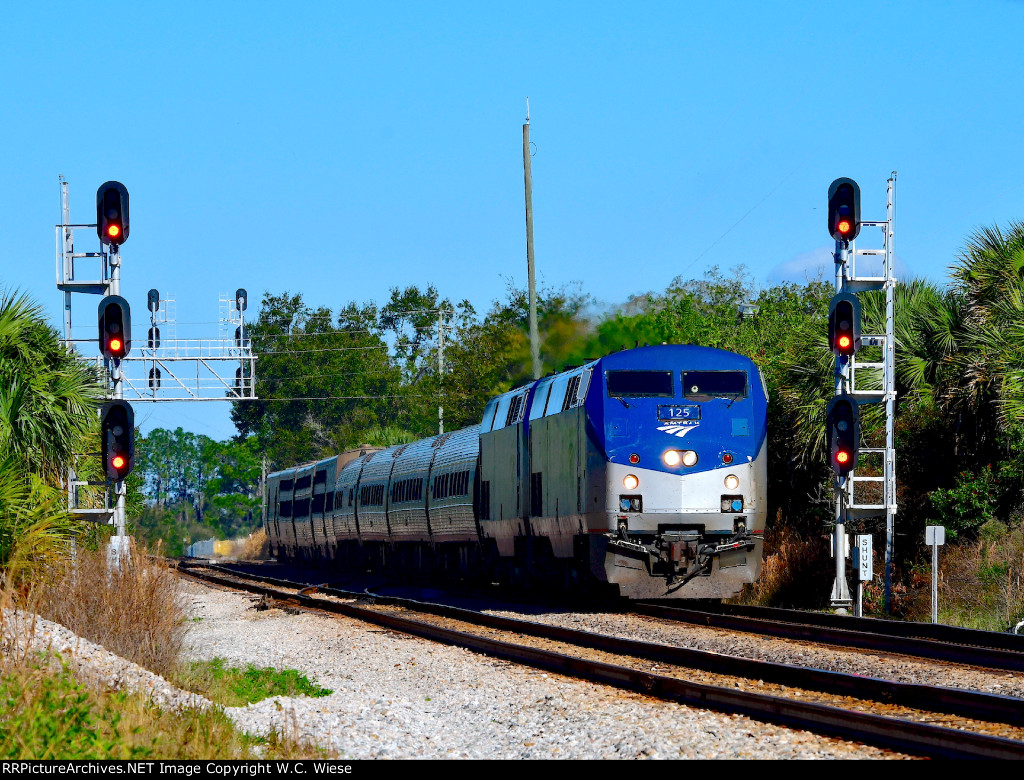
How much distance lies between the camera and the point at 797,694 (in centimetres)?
1104

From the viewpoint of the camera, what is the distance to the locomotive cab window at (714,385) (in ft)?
64.5

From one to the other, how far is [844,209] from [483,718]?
11449 mm

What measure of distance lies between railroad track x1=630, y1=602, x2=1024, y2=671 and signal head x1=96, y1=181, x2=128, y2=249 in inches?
357

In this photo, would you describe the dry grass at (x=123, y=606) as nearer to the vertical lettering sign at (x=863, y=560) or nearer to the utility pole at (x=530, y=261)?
the vertical lettering sign at (x=863, y=560)

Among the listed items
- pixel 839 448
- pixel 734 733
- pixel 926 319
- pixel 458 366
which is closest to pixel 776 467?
pixel 926 319

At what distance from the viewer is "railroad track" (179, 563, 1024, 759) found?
8.58m

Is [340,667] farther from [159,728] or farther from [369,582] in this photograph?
[369,582]

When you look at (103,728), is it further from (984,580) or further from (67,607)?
(984,580)

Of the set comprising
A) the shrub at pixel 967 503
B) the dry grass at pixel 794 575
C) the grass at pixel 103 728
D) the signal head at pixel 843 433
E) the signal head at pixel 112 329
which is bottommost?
the dry grass at pixel 794 575

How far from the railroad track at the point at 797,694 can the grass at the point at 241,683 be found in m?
2.43

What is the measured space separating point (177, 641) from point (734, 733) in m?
7.19

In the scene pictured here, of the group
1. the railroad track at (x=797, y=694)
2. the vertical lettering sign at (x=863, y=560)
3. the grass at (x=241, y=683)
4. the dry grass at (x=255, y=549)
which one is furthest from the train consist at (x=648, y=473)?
the dry grass at (x=255, y=549)

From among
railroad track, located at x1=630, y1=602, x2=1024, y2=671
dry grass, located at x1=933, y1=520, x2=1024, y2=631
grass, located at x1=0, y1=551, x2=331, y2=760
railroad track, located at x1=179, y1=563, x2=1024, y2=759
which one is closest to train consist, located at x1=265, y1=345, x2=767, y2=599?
railroad track, located at x1=630, y1=602, x2=1024, y2=671

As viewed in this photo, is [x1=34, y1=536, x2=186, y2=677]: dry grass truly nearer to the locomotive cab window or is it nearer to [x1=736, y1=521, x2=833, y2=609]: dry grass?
the locomotive cab window
